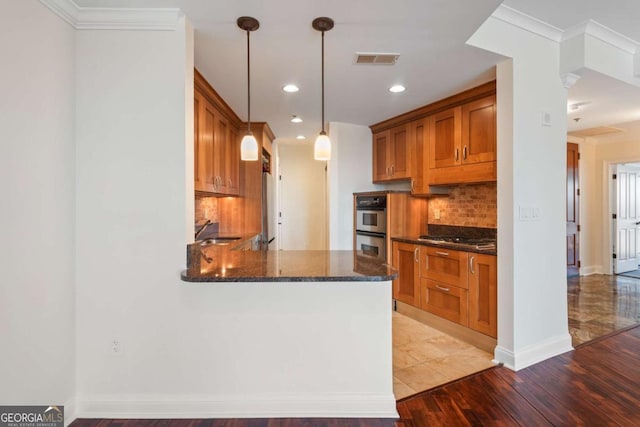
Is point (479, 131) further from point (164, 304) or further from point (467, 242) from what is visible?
point (164, 304)

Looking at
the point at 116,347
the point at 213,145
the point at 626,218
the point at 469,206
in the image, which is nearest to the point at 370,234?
the point at 469,206

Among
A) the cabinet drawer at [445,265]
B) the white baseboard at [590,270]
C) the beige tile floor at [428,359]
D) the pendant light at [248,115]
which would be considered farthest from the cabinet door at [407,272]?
the white baseboard at [590,270]

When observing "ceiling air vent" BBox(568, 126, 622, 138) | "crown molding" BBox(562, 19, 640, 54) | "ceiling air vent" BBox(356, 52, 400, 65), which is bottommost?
Answer: "ceiling air vent" BBox(356, 52, 400, 65)

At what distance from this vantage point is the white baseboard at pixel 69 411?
1.80m

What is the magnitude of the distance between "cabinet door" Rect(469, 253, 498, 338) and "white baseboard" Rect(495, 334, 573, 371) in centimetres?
19

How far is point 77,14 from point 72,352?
77.7 inches

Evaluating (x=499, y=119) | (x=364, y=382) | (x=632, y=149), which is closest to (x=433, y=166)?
(x=499, y=119)

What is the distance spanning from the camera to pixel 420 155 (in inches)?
145

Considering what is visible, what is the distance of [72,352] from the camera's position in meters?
1.87

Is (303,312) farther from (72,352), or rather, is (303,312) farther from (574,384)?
(574,384)

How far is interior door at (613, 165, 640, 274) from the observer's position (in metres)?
5.52

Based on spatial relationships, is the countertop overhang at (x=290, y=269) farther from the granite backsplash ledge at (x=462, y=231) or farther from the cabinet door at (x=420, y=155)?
the granite backsplash ledge at (x=462, y=231)

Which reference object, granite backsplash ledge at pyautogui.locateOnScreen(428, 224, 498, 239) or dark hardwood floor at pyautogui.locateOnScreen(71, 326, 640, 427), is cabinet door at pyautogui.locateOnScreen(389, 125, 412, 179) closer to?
granite backsplash ledge at pyautogui.locateOnScreen(428, 224, 498, 239)

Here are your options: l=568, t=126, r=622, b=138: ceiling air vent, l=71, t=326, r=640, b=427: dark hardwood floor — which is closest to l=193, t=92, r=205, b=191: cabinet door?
l=71, t=326, r=640, b=427: dark hardwood floor
